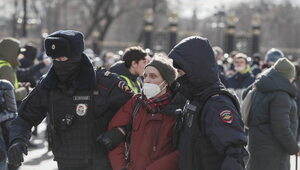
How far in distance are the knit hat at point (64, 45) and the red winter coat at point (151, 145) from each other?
69 cm

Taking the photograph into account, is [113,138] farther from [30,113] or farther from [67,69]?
[30,113]

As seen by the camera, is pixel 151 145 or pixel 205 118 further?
pixel 151 145

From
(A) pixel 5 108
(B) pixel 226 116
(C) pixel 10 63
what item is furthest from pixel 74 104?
(C) pixel 10 63

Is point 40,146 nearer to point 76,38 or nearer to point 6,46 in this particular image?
point 6,46

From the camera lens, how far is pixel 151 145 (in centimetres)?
419

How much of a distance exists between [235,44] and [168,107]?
3146 cm

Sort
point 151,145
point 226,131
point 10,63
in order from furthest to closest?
point 10,63 < point 151,145 < point 226,131

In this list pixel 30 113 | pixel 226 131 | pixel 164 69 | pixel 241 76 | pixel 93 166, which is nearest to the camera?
pixel 226 131

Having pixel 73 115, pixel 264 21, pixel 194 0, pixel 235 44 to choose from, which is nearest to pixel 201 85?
pixel 73 115

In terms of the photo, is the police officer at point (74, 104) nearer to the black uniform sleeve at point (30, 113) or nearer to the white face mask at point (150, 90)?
the black uniform sleeve at point (30, 113)

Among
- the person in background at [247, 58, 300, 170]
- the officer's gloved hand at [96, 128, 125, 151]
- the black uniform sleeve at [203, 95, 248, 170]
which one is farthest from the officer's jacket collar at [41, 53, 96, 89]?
the person in background at [247, 58, 300, 170]

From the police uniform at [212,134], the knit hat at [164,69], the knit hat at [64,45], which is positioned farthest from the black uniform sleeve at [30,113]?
the police uniform at [212,134]

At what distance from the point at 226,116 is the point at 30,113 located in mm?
1703

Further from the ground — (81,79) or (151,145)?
(81,79)
